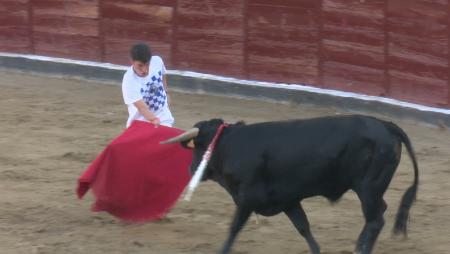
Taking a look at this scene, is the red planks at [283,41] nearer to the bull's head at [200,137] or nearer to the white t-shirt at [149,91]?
the white t-shirt at [149,91]

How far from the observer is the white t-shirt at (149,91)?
647 cm

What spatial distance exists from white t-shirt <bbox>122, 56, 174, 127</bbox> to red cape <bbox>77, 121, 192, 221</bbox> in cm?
22

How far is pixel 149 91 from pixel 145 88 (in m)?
0.06

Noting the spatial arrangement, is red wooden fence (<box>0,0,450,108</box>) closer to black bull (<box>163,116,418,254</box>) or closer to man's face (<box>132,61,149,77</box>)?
man's face (<box>132,61,149,77</box>)

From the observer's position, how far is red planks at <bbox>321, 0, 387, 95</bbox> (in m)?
10.7

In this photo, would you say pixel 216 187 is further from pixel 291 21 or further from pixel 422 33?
pixel 291 21

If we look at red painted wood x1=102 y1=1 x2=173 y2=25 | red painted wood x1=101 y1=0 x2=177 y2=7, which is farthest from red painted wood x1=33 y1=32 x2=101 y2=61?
red painted wood x1=101 y1=0 x2=177 y2=7

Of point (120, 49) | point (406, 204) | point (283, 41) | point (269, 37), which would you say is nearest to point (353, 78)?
point (283, 41)

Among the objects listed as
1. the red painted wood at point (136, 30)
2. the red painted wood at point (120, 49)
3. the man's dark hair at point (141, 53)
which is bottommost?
the red painted wood at point (120, 49)

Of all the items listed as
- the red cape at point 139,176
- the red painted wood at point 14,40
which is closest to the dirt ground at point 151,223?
the red cape at point 139,176

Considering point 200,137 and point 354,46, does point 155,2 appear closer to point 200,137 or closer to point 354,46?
point 354,46

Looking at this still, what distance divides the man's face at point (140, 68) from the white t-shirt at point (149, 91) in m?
0.02

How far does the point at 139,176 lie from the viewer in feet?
21.0

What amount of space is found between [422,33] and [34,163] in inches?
162
